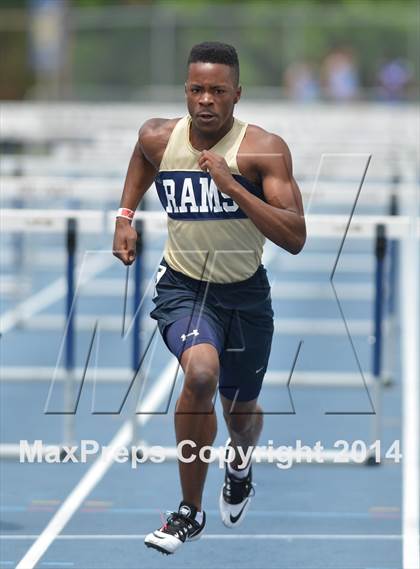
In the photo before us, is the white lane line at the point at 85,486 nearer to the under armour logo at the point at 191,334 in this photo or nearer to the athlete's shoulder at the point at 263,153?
the under armour logo at the point at 191,334

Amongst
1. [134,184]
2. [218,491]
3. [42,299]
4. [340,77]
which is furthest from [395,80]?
[134,184]

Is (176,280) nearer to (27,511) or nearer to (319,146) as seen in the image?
(27,511)

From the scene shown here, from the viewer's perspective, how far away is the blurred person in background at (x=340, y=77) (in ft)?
125

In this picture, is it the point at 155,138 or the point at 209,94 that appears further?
the point at 155,138

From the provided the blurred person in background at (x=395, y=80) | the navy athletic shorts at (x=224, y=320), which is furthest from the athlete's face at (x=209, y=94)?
the blurred person in background at (x=395, y=80)

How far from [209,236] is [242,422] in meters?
1.11

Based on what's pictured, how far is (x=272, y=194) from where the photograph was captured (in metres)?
7.00

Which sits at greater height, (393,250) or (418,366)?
(393,250)

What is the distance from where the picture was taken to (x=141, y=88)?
40.8 metres

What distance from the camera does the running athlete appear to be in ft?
22.8

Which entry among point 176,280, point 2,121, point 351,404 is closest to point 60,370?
point 351,404

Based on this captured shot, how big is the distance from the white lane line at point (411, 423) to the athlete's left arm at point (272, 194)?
2.01 m

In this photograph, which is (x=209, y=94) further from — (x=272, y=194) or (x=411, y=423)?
(x=411, y=423)

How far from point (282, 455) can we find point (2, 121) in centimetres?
1290
